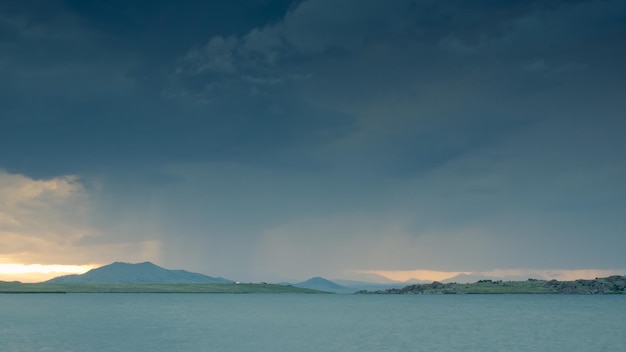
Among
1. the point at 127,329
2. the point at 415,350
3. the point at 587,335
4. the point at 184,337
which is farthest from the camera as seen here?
the point at 127,329

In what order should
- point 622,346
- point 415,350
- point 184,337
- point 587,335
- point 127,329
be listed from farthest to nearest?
point 127,329 < point 587,335 < point 184,337 < point 622,346 < point 415,350

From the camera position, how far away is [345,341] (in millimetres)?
87688

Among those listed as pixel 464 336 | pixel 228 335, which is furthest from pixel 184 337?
pixel 464 336

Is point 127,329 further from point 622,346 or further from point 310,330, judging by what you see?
point 622,346

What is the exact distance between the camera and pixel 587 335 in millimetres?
99375

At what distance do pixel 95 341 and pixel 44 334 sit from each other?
14029 millimetres

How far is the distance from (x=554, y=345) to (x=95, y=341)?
66.3m

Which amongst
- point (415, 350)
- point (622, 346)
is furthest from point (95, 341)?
point (622, 346)

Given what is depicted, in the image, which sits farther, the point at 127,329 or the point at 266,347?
the point at 127,329

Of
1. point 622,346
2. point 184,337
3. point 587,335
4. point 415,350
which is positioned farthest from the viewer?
point 587,335

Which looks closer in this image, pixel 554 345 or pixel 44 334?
pixel 554 345

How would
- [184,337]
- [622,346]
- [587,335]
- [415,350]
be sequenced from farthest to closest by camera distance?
1. [587,335]
2. [184,337]
3. [622,346]
4. [415,350]

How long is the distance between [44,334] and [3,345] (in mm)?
15674

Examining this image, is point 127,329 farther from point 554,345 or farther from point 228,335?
point 554,345
